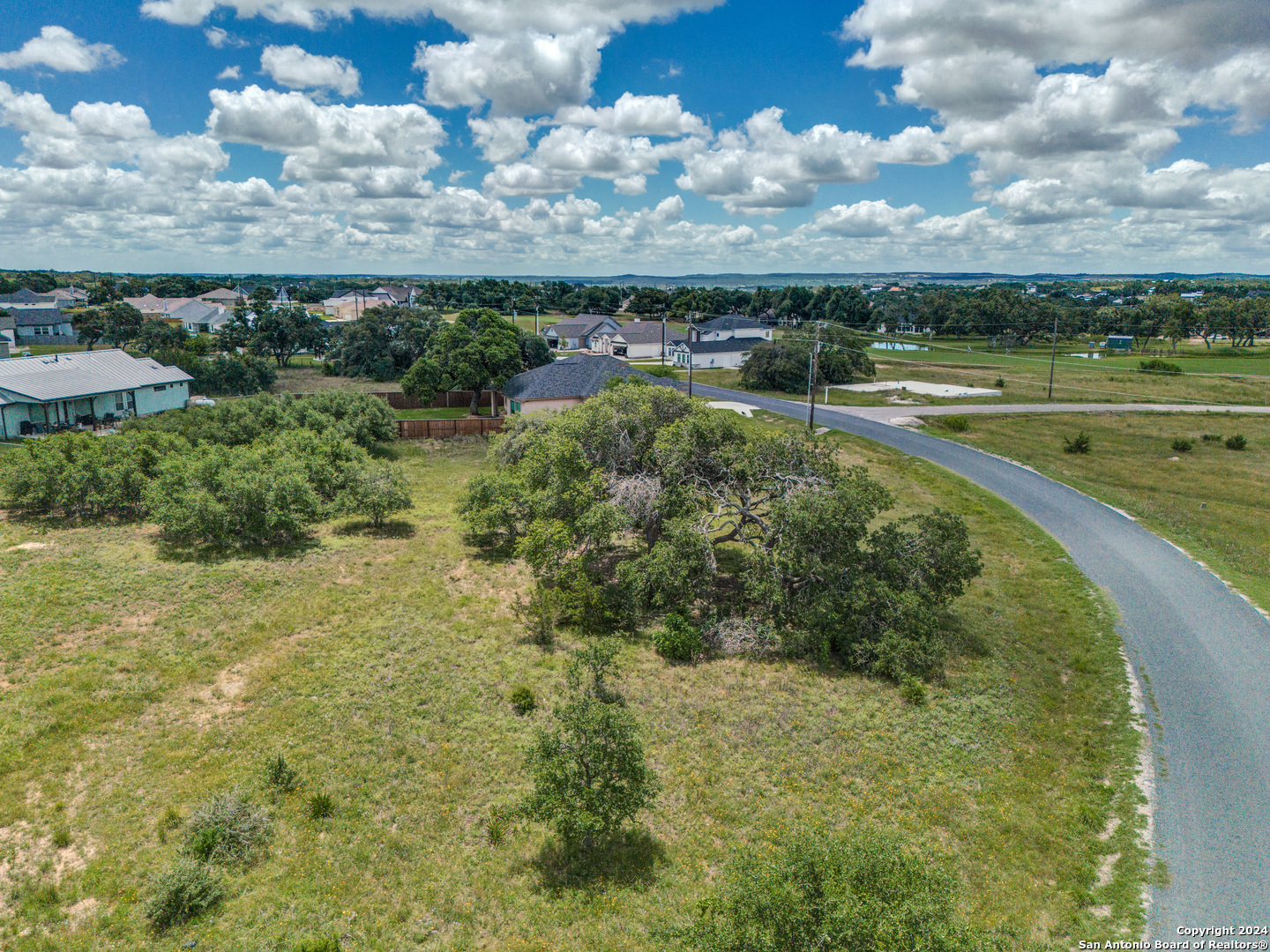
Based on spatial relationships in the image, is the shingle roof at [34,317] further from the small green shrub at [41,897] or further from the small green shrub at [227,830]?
the small green shrub at [227,830]

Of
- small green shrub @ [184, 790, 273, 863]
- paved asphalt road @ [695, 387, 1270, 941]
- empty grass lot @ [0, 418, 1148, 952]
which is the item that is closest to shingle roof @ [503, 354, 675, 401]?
empty grass lot @ [0, 418, 1148, 952]

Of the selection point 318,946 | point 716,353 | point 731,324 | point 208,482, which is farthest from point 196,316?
point 318,946

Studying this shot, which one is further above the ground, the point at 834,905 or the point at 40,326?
the point at 40,326

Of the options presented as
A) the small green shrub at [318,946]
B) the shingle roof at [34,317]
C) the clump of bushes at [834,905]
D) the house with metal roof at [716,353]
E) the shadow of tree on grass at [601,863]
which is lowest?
the shadow of tree on grass at [601,863]

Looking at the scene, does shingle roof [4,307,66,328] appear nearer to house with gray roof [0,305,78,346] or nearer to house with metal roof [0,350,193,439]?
house with gray roof [0,305,78,346]

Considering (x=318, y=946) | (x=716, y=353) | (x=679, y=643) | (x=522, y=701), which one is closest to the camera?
(x=318, y=946)

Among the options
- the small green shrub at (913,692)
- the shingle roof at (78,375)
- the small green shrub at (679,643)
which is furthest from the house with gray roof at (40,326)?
the small green shrub at (913,692)

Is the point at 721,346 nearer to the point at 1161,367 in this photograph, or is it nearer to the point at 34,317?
the point at 1161,367

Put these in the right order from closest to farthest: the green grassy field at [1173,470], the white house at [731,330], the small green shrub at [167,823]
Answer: the small green shrub at [167,823]
the green grassy field at [1173,470]
the white house at [731,330]
